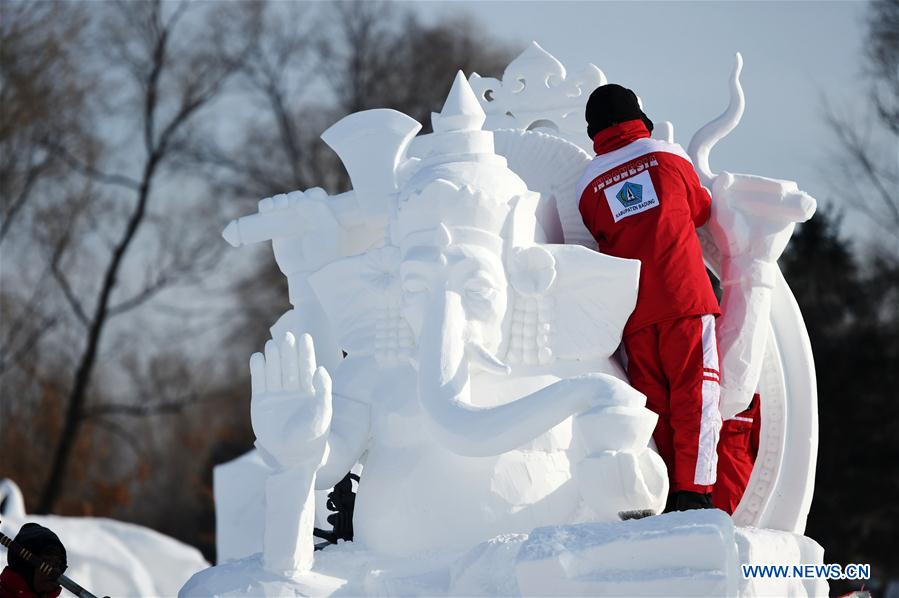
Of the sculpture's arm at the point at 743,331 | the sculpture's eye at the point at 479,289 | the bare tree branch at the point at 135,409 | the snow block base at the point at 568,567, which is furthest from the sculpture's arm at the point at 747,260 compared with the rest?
→ the bare tree branch at the point at 135,409

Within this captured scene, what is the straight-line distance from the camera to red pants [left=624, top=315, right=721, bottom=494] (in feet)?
10.8

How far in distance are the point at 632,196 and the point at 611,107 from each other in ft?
0.98

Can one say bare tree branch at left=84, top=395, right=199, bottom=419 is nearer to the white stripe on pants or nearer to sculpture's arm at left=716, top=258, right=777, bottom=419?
sculpture's arm at left=716, top=258, right=777, bottom=419

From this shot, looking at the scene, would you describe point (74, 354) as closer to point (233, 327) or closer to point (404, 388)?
point (233, 327)

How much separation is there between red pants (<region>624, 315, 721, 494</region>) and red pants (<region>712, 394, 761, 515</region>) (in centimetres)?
29

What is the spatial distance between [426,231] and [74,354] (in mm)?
10916

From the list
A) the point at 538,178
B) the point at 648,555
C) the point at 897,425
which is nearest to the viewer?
the point at 648,555

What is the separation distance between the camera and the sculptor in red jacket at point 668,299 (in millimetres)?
3322

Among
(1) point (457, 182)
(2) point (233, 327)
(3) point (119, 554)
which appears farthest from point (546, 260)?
(2) point (233, 327)

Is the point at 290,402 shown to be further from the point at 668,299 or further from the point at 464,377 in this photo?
the point at 668,299

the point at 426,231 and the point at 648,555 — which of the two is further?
the point at 426,231

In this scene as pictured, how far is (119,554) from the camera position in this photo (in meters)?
7.25

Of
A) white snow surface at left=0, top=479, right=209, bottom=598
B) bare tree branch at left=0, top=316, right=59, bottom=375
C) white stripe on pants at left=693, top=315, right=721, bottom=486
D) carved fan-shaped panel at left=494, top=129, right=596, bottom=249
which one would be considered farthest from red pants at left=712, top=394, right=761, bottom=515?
bare tree branch at left=0, top=316, right=59, bottom=375

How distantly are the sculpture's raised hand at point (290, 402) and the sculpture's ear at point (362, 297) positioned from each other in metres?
0.49
